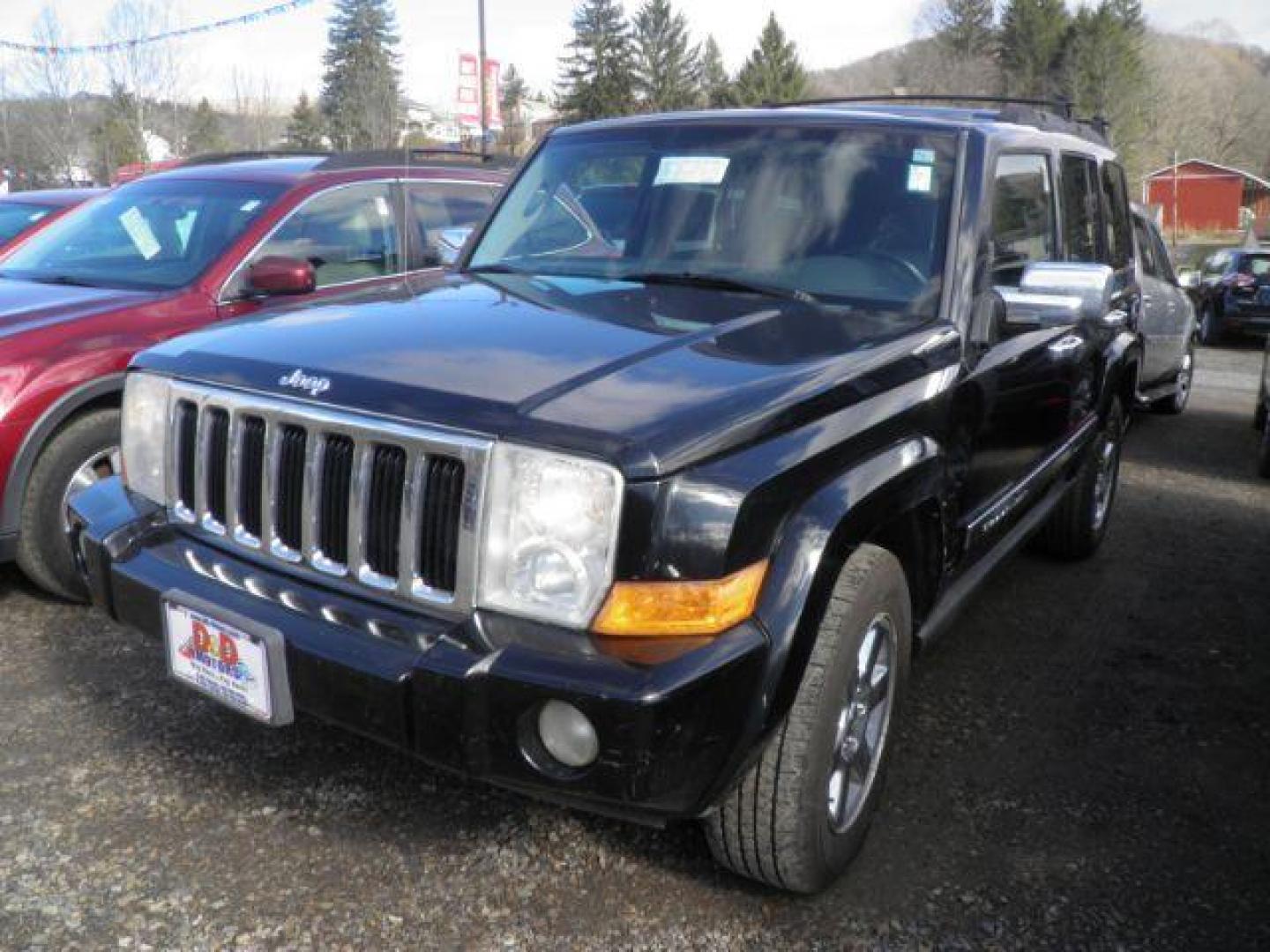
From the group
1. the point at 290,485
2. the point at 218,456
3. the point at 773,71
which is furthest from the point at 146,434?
the point at 773,71

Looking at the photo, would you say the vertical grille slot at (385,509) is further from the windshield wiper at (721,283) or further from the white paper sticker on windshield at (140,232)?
the white paper sticker on windshield at (140,232)

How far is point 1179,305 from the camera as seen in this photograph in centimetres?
922

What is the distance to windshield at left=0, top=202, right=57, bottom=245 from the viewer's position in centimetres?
852

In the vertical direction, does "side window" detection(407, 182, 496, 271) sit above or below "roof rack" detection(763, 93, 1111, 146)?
below

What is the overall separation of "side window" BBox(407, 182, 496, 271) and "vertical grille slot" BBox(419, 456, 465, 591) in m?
3.37

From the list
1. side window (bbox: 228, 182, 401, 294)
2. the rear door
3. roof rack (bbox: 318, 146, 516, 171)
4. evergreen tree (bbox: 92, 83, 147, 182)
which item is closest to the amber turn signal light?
side window (bbox: 228, 182, 401, 294)

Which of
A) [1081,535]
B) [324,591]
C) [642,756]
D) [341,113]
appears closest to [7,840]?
[324,591]

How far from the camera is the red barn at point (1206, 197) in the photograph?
6119 centimetres

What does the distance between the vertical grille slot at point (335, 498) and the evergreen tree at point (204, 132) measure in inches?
1746

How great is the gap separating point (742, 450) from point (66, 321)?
3.11 metres

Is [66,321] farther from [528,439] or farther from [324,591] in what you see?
[528,439]

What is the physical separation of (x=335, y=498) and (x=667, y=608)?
0.79 metres

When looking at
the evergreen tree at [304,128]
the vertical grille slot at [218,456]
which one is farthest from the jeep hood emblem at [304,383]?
the evergreen tree at [304,128]

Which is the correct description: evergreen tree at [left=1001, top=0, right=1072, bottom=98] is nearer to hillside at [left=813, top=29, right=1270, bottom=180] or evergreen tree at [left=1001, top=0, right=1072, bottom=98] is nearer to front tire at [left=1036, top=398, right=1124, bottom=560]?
hillside at [left=813, top=29, right=1270, bottom=180]
